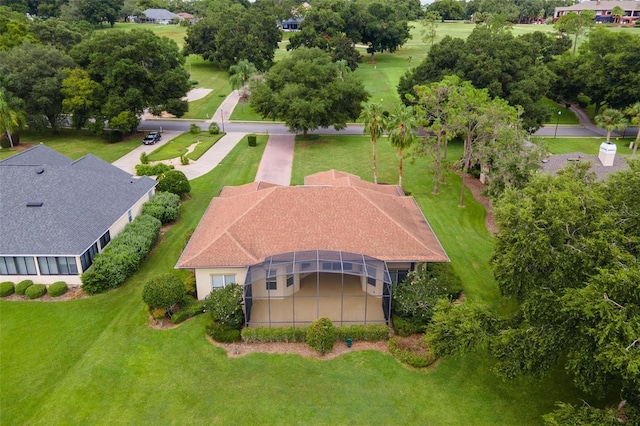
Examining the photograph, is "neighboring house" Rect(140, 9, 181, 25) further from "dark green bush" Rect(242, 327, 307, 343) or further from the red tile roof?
"dark green bush" Rect(242, 327, 307, 343)

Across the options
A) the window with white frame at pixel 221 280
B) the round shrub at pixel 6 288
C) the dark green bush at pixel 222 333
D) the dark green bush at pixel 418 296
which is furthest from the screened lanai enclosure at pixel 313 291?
the round shrub at pixel 6 288

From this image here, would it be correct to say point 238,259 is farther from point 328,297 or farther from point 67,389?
point 67,389

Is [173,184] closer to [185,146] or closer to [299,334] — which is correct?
[185,146]

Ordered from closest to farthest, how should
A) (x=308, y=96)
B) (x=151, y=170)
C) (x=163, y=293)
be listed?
(x=163, y=293)
(x=151, y=170)
(x=308, y=96)

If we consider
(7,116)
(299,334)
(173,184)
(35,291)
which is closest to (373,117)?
(173,184)

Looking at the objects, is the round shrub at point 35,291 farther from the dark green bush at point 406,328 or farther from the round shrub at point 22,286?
the dark green bush at point 406,328

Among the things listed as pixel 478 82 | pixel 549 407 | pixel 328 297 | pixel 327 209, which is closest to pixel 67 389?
pixel 328 297
